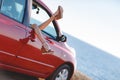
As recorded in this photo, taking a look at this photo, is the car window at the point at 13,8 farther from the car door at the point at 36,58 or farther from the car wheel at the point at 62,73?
the car wheel at the point at 62,73

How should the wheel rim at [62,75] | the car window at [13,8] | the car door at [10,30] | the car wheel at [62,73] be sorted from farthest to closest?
the wheel rim at [62,75], the car wheel at [62,73], the car window at [13,8], the car door at [10,30]

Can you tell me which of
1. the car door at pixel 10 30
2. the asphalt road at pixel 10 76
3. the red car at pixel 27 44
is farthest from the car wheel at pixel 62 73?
the car door at pixel 10 30

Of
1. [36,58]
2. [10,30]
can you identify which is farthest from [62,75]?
[10,30]

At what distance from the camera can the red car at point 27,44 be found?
6066mm

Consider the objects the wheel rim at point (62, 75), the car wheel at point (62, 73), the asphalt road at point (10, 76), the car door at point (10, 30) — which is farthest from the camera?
the wheel rim at point (62, 75)

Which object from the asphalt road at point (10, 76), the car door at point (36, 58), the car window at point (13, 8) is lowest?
the asphalt road at point (10, 76)

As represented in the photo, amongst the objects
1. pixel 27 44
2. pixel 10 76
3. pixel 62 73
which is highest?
pixel 27 44

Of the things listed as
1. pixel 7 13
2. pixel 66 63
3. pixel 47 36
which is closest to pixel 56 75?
pixel 66 63

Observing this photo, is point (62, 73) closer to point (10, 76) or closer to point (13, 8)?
point (10, 76)

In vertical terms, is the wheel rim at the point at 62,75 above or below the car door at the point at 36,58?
below

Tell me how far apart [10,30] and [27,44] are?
0.62 m

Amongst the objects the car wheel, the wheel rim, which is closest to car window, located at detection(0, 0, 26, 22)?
the car wheel

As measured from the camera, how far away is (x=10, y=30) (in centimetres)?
604

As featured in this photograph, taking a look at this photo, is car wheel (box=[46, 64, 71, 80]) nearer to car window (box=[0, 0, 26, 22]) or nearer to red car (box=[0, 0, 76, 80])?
red car (box=[0, 0, 76, 80])
